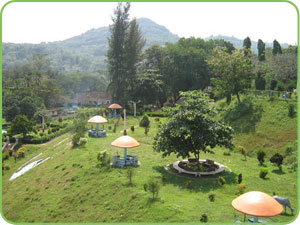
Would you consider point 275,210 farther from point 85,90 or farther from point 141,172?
point 85,90

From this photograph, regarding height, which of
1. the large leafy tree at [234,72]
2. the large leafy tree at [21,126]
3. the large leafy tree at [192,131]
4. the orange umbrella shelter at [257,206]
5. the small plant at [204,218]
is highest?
the large leafy tree at [234,72]

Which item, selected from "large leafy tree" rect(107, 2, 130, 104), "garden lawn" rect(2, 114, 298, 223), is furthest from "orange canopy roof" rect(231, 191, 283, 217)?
"large leafy tree" rect(107, 2, 130, 104)

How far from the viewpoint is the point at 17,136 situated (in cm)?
3356

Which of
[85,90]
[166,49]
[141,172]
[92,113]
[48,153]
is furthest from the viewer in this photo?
[85,90]

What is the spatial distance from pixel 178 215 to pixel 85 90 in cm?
8134

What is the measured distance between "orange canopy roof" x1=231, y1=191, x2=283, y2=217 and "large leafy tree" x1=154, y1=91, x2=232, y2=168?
6.57m

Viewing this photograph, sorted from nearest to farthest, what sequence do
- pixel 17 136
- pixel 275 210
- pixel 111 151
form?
pixel 275 210 → pixel 111 151 → pixel 17 136

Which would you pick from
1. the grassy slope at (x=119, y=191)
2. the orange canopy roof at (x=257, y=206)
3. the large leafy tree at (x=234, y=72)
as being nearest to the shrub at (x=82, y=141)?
the grassy slope at (x=119, y=191)

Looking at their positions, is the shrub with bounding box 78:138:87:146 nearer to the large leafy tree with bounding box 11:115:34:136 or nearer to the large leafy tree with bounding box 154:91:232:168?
the large leafy tree with bounding box 154:91:232:168

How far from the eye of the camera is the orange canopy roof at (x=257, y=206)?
8.77 meters

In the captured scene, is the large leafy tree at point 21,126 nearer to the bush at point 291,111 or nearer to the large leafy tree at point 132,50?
the large leafy tree at point 132,50

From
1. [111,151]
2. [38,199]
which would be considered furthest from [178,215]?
[111,151]

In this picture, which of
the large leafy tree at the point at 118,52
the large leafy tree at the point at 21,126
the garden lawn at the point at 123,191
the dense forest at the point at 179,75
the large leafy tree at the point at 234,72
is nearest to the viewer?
the garden lawn at the point at 123,191

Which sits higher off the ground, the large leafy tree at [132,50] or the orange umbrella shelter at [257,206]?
the large leafy tree at [132,50]
